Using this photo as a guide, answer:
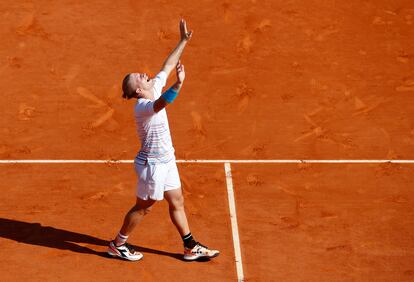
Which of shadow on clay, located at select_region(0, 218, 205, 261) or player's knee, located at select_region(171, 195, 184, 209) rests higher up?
player's knee, located at select_region(171, 195, 184, 209)

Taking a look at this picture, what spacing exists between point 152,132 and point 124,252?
5.40 feet

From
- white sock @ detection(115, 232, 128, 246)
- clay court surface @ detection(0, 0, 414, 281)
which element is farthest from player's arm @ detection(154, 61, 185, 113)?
clay court surface @ detection(0, 0, 414, 281)

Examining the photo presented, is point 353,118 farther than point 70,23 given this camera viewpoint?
No

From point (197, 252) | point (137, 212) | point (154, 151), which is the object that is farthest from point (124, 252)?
point (154, 151)

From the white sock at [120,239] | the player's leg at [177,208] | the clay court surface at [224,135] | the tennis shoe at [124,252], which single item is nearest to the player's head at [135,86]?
the player's leg at [177,208]

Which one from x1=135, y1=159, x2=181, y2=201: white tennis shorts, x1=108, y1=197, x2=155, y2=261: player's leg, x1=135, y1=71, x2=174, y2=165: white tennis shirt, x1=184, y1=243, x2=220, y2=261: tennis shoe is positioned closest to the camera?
x1=135, y1=71, x2=174, y2=165: white tennis shirt

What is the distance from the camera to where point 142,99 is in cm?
847

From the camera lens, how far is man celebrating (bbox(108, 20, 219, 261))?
845 centimetres

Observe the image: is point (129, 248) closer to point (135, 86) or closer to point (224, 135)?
point (135, 86)

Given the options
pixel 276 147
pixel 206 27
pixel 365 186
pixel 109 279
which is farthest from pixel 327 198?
pixel 206 27

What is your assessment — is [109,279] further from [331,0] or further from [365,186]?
[331,0]

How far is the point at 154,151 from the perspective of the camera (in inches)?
339

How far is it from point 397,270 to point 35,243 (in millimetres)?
4242

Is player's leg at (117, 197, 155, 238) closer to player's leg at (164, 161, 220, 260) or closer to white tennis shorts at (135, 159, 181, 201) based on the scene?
white tennis shorts at (135, 159, 181, 201)
